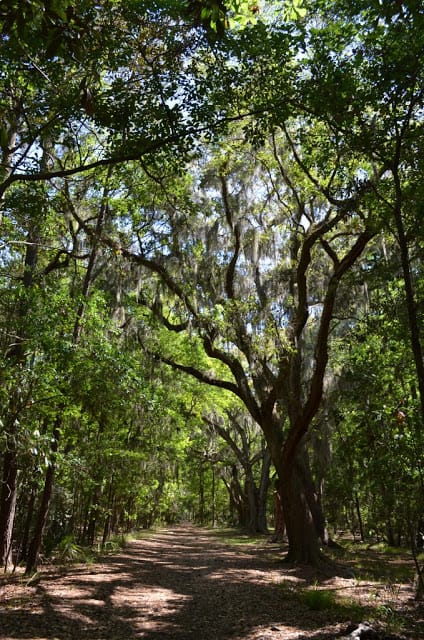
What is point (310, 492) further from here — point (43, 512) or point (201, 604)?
point (43, 512)

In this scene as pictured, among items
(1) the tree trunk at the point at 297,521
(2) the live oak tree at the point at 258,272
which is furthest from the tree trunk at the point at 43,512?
(1) the tree trunk at the point at 297,521

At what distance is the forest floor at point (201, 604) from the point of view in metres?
6.26

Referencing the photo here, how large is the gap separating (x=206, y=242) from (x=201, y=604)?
26.5ft

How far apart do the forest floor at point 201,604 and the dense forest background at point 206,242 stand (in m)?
1.21

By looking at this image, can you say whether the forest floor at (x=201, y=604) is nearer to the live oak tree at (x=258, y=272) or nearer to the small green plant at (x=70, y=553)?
the small green plant at (x=70, y=553)

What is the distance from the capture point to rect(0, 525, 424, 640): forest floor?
626 cm

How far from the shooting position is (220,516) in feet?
188

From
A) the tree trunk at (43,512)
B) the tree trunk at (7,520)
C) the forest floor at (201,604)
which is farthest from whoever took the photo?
the tree trunk at (7,520)

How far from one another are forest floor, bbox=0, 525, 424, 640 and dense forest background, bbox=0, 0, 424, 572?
3.96 feet

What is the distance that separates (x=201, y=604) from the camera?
8211 millimetres

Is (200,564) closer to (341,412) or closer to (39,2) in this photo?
(341,412)

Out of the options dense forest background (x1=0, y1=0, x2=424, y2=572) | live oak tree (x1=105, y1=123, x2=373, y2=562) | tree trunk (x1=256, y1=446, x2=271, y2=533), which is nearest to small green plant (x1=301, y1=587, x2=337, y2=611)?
dense forest background (x1=0, y1=0, x2=424, y2=572)

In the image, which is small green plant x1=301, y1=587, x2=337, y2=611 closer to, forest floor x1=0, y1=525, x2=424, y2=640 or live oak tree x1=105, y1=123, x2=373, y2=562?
forest floor x1=0, y1=525, x2=424, y2=640

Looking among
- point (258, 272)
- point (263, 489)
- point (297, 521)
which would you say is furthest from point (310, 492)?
point (263, 489)
